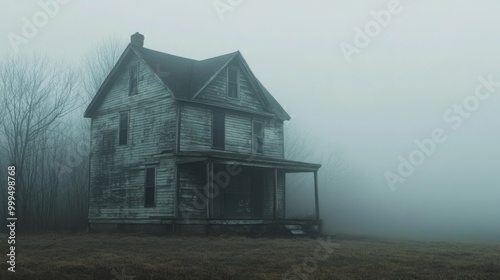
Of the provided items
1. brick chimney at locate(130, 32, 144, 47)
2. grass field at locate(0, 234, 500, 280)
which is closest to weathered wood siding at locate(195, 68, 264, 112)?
brick chimney at locate(130, 32, 144, 47)

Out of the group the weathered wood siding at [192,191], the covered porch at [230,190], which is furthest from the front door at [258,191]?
the weathered wood siding at [192,191]

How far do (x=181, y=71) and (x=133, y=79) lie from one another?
8.12 feet

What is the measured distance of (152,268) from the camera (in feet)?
36.5

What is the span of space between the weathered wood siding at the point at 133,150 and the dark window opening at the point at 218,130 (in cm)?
227

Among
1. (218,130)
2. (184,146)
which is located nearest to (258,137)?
(218,130)

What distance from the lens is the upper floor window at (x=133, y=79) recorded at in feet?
82.7

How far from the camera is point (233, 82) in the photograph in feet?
83.6

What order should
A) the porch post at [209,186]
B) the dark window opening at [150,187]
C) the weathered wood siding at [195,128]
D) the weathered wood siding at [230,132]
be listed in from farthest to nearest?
1. the dark window opening at [150,187]
2. the weathered wood siding at [230,132]
3. the weathered wood siding at [195,128]
4. the porch post at [209,186]

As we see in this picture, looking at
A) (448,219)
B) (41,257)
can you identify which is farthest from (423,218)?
(41,257)

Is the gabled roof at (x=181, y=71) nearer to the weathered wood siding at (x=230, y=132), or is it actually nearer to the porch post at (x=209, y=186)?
the weathered wood siding at (x=230, y=132)

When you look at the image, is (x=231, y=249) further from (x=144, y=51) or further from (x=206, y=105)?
(x=144, y=51)

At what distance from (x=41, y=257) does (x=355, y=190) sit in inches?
2372

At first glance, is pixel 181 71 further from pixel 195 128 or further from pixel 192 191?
pixel 192 191

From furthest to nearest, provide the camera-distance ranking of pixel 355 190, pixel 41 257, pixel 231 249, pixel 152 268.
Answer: pixel 355 190 → pixel 231 249 → pixel 41 257 → pixel 152 268
